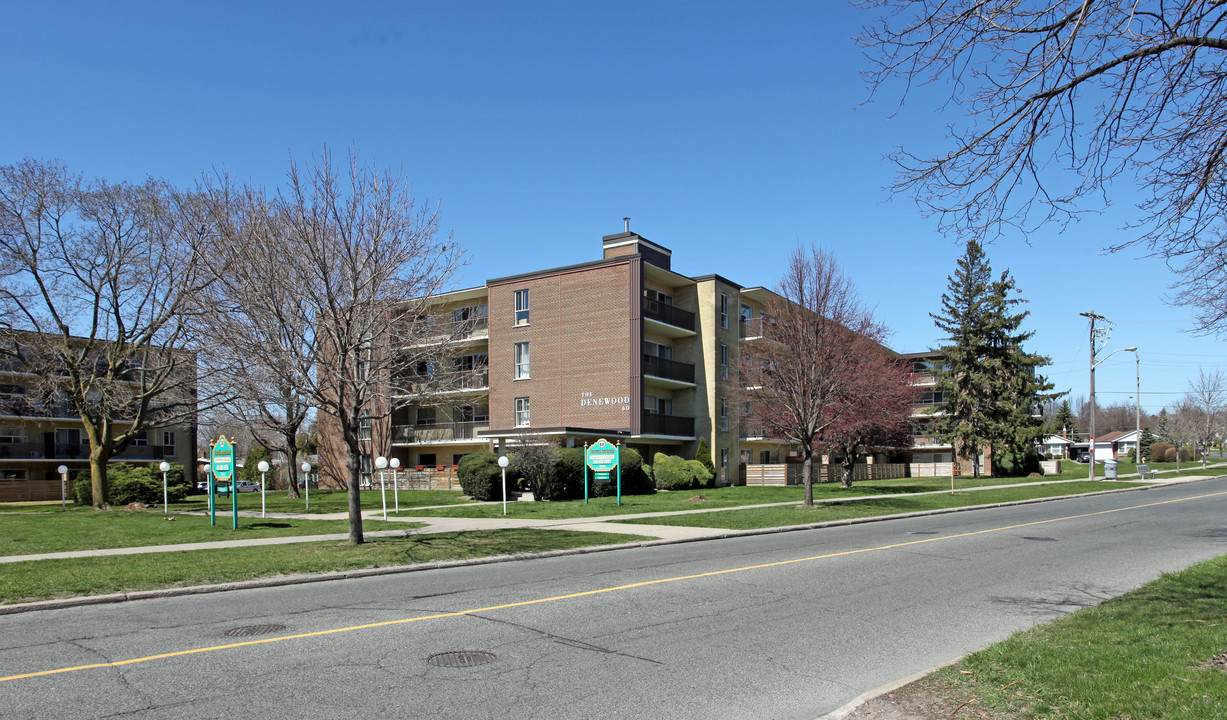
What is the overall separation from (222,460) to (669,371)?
2508 cm

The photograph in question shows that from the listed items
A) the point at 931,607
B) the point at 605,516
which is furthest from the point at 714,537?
the point at 931,607

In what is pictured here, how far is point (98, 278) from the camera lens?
93.6ft

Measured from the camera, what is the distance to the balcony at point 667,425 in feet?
131

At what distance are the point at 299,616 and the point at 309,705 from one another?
3648mm

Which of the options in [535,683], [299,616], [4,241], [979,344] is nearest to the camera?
[535,683]

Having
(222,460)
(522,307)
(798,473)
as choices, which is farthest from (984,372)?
(222,460)

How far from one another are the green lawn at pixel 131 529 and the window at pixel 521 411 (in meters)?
19.2

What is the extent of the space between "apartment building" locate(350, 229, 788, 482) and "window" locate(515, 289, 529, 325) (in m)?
0.07

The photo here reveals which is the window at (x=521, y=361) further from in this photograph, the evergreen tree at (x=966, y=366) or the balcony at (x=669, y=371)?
the evergreen tree at (x=966, y=366)

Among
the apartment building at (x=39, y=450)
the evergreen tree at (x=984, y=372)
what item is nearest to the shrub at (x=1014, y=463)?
the evergreen tree at (x=984, y=372)

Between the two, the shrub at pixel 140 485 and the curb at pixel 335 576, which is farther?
the shrub at pixel 140 485

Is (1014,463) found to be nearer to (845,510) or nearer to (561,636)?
(845,510)

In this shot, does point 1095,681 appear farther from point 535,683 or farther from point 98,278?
point 98,278

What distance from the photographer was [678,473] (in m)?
37.6
